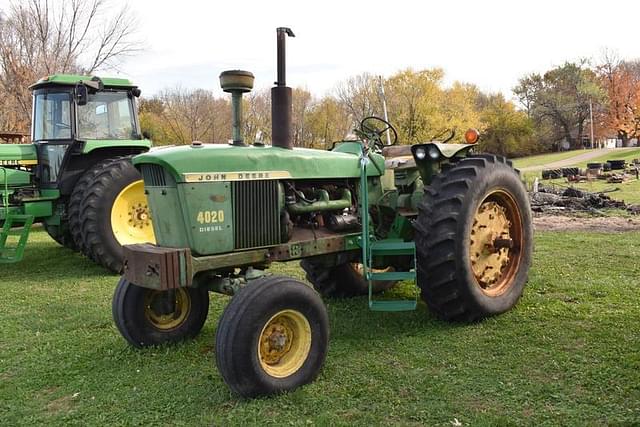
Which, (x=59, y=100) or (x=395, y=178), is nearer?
(x=395, y=178)

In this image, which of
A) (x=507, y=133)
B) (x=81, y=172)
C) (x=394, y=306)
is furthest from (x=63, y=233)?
(x=507, y=133)

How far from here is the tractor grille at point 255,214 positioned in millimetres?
4152

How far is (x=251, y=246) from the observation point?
167 inches

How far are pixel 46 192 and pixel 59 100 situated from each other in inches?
52.1

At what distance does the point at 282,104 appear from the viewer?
14.8 feet

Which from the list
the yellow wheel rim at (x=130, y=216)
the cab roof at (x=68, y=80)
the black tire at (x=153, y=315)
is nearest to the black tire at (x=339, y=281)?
the black tire at (x=153, y=315)

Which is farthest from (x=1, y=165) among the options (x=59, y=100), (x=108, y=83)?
(x=108, y=83)

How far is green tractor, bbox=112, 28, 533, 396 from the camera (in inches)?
149

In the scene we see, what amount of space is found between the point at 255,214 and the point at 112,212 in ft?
13.5

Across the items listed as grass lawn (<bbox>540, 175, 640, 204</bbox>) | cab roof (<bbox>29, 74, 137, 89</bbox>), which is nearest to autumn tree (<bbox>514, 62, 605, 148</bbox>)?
grass lawn (<bbox>540, 175, 640, 204</bbox>)

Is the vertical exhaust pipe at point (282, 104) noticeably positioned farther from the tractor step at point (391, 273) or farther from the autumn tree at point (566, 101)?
the autumn tree at point (566, 101)

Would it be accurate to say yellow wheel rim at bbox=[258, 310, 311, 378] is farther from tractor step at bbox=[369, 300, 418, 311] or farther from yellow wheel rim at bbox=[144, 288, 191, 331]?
yellow wheel rim at bbox=[144, 288, 191, 331]

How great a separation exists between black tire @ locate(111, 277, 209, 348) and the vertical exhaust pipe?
140 centimetres

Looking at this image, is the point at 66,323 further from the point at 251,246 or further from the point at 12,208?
the point at 12,208
